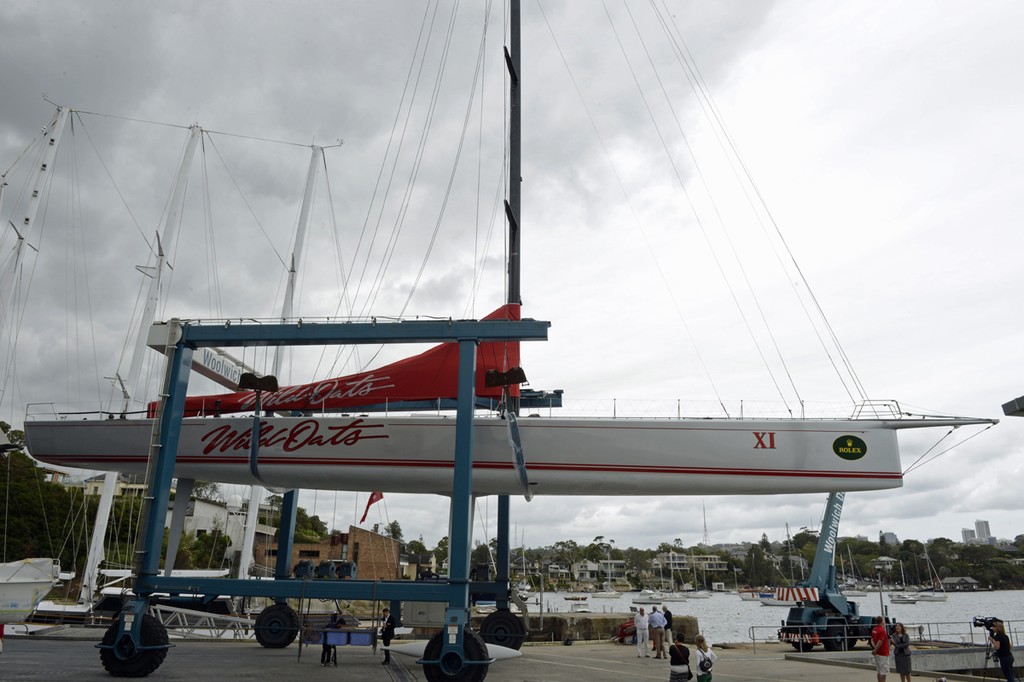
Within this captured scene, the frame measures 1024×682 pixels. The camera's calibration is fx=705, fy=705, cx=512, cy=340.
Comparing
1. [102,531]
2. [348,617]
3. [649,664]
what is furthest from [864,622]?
[102,531]

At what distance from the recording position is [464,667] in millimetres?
6672

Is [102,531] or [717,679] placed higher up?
[102,531]

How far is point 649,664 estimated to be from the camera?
10.0 meters

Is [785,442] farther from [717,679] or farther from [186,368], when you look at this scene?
[186,368]

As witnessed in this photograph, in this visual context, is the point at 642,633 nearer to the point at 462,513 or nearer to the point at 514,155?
the point at 462,513

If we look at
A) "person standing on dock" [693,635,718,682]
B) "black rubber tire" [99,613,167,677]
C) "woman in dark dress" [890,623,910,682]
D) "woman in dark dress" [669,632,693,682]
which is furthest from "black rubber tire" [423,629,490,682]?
"woman in dark dress" [890,623,910,682]

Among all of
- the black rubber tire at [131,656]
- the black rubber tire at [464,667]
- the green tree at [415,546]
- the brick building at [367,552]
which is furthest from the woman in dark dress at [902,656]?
the green tree at [415,546]

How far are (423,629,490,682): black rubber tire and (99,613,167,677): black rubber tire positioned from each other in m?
2.71

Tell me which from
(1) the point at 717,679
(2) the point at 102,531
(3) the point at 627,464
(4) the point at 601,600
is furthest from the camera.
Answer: (4) the point at 601,600

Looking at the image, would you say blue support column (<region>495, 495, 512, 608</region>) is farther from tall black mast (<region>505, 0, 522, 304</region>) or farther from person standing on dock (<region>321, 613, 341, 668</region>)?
tall black mast (<region>505, 0, 522, 304</region>)

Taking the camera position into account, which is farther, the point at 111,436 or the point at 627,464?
the point at 111,436

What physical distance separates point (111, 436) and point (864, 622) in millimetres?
13267

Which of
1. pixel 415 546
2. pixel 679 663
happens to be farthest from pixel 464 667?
pixel 415 546

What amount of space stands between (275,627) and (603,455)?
631 centimetres
